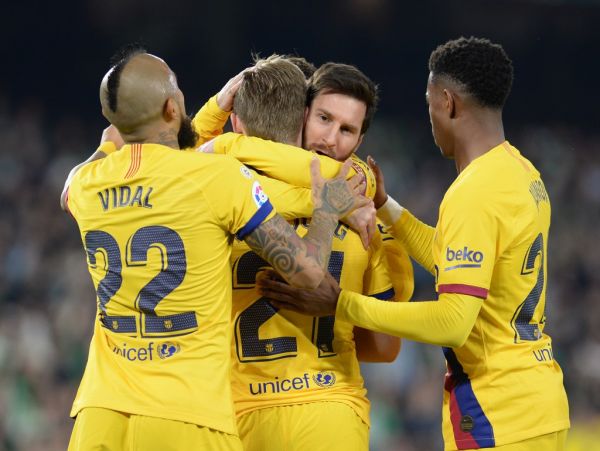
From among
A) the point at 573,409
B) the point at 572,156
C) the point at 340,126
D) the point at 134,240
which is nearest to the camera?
the point at 134,240

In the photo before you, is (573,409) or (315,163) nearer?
(315,163)

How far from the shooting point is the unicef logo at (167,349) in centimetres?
312

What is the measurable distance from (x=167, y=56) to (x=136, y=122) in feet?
24.5

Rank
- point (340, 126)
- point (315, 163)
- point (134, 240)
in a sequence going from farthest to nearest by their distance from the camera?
1. point (340, 126)
2. point (315, 163)
3. point (134, 240)

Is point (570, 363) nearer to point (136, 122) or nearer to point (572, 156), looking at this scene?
point (572, 156)

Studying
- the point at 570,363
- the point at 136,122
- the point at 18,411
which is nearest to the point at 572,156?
the point at 570,363

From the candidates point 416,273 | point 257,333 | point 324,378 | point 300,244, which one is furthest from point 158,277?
point 416,273

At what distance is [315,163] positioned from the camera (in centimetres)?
346

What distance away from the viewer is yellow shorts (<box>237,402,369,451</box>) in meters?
3.47

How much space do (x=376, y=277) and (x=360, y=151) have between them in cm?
743

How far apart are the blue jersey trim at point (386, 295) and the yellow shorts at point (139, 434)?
99 cm

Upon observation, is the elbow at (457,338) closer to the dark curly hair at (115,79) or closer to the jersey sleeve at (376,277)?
the jersey sleeve at (376,277)

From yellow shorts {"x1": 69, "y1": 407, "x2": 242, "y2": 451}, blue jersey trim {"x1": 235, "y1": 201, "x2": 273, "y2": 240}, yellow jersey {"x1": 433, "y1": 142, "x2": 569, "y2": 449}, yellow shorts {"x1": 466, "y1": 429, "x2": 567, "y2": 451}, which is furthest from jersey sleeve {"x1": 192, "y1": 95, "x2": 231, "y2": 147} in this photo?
yellow shorts {"x1": 466, "y1": 429, "x2": 567, "y2": 451}

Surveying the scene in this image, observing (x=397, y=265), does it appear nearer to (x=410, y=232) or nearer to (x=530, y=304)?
(x=410, y=232)
